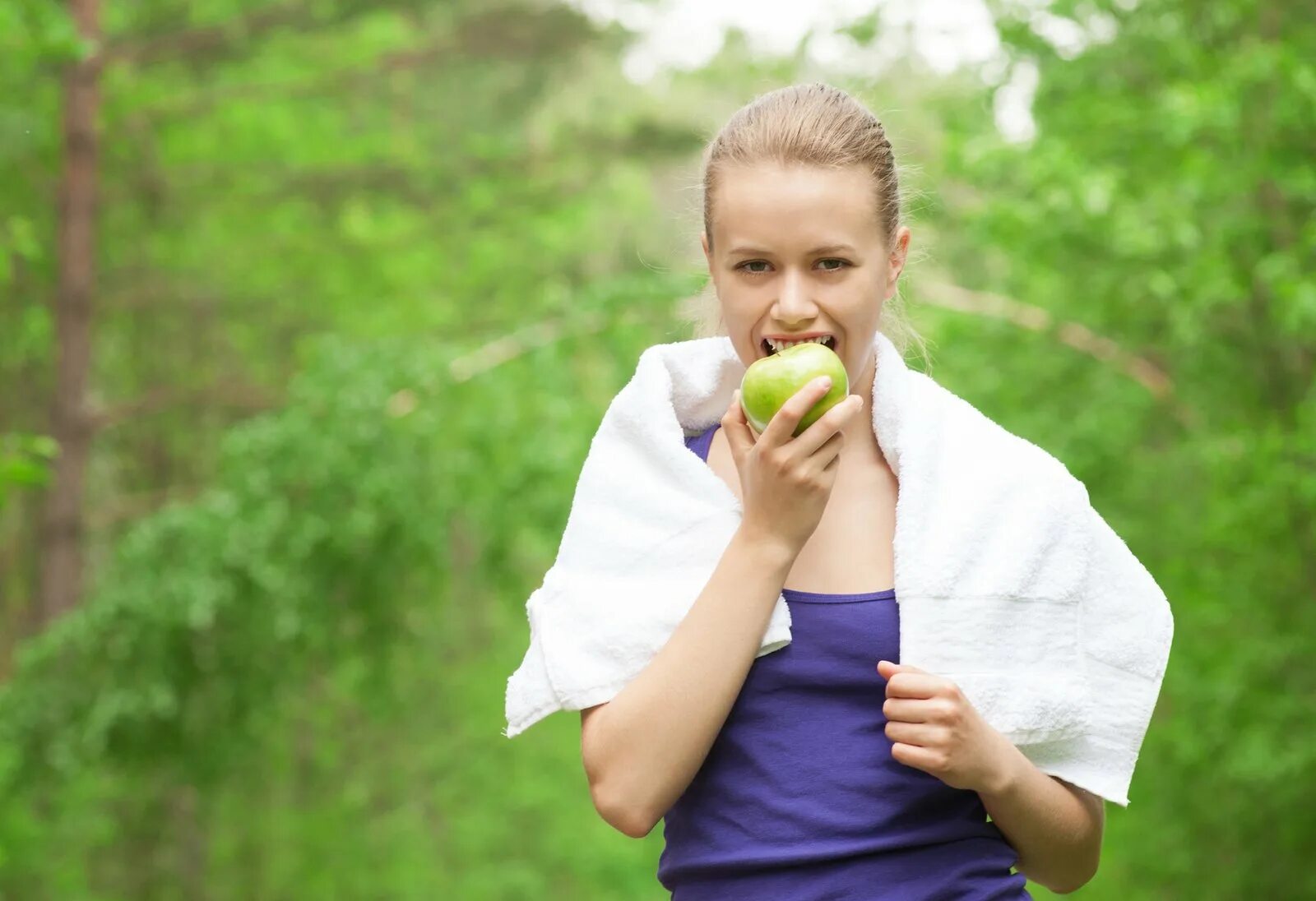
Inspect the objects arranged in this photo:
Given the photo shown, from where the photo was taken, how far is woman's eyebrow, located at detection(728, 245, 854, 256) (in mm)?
1787

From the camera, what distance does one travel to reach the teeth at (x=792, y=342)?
6.01 ft

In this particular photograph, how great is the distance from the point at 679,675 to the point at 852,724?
0.22 metres

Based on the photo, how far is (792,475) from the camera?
5.71ft

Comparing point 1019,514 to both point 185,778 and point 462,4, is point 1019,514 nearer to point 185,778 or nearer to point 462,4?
point 185,778

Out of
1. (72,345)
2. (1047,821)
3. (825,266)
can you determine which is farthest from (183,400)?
(1047,821)

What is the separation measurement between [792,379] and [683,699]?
374mm

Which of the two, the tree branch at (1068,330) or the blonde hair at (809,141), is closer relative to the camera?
the blonde hair at (809,141)

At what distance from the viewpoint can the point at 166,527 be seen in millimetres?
6371

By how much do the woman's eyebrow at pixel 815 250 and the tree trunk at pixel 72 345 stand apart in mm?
7820

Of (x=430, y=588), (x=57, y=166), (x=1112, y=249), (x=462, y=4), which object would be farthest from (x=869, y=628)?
(x=462, y=4)

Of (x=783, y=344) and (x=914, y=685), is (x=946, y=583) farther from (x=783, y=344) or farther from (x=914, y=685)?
(x=783, y=344)

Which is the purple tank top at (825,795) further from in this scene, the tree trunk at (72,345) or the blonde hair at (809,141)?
the tree trunk at (72,345)

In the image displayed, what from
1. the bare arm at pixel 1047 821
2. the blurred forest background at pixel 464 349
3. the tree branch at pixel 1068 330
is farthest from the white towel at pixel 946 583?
the tree branch at pixel 1068 330

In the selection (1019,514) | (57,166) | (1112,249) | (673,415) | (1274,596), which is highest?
(57,166)
